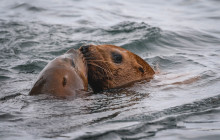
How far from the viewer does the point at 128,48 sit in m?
9.36

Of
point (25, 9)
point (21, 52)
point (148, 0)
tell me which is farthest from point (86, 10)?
point (21, 52)

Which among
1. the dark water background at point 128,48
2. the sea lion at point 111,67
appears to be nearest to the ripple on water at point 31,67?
the dark water background at point 128,48

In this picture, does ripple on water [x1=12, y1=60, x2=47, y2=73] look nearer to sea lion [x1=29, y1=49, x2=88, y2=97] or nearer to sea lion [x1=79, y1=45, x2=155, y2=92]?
sea lion [x1=79, y1=45, x2=155, y2=92]

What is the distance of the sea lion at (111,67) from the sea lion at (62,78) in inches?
17.6

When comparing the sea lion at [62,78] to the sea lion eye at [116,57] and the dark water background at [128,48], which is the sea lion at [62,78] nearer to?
the dark water background at [128,48]

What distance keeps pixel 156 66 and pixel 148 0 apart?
1077 cm

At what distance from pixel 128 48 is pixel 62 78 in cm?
474

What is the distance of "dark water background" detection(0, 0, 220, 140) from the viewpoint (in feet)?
13.1

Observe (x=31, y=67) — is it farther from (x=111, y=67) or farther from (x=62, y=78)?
(x=62, y=78)

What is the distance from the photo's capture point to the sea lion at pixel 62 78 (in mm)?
4707

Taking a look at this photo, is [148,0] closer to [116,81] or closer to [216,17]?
[216,17]

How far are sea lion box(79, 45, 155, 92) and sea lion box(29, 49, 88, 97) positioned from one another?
447mm

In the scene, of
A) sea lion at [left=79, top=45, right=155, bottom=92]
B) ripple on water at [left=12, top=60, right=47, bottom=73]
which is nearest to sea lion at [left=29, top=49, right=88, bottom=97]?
sea lion at [left=79, top=45, right=155, bottom=92]

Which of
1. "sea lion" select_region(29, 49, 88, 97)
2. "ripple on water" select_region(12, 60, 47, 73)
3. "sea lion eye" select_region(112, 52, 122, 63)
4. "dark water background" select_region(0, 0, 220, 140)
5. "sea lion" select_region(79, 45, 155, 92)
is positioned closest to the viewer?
"dark water background" select_region(0, 0, 220, 140)
